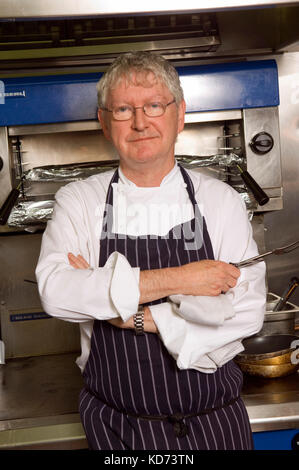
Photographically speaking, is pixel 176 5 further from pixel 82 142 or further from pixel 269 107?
pixel 82 142

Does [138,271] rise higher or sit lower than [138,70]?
lower

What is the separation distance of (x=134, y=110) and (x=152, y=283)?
0.44 metres

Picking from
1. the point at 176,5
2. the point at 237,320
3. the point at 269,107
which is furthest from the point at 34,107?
the point at 237,320

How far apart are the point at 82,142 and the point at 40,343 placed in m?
0.76

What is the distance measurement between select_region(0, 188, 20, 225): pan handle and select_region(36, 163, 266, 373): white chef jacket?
0.27 meters

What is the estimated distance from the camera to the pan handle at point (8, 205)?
1.61 m

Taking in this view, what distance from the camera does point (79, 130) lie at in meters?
1.85

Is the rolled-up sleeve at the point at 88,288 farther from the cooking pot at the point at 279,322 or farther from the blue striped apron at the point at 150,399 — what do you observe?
the cooking pot at the point at 279,322

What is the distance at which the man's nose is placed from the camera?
1339mm

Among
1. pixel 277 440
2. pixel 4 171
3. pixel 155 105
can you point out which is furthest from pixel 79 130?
pixel 277 440

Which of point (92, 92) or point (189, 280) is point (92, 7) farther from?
point (189, 280)

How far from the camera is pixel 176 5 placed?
1449 mm

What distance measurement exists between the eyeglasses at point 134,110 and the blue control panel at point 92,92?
48 cm

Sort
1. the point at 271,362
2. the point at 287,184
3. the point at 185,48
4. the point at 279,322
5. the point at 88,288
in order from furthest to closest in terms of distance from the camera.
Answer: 1. the point at 287,184
2. the point at 185,48
3. the point at 279,322
4. the point at 271,362
5. the point at 88,288
